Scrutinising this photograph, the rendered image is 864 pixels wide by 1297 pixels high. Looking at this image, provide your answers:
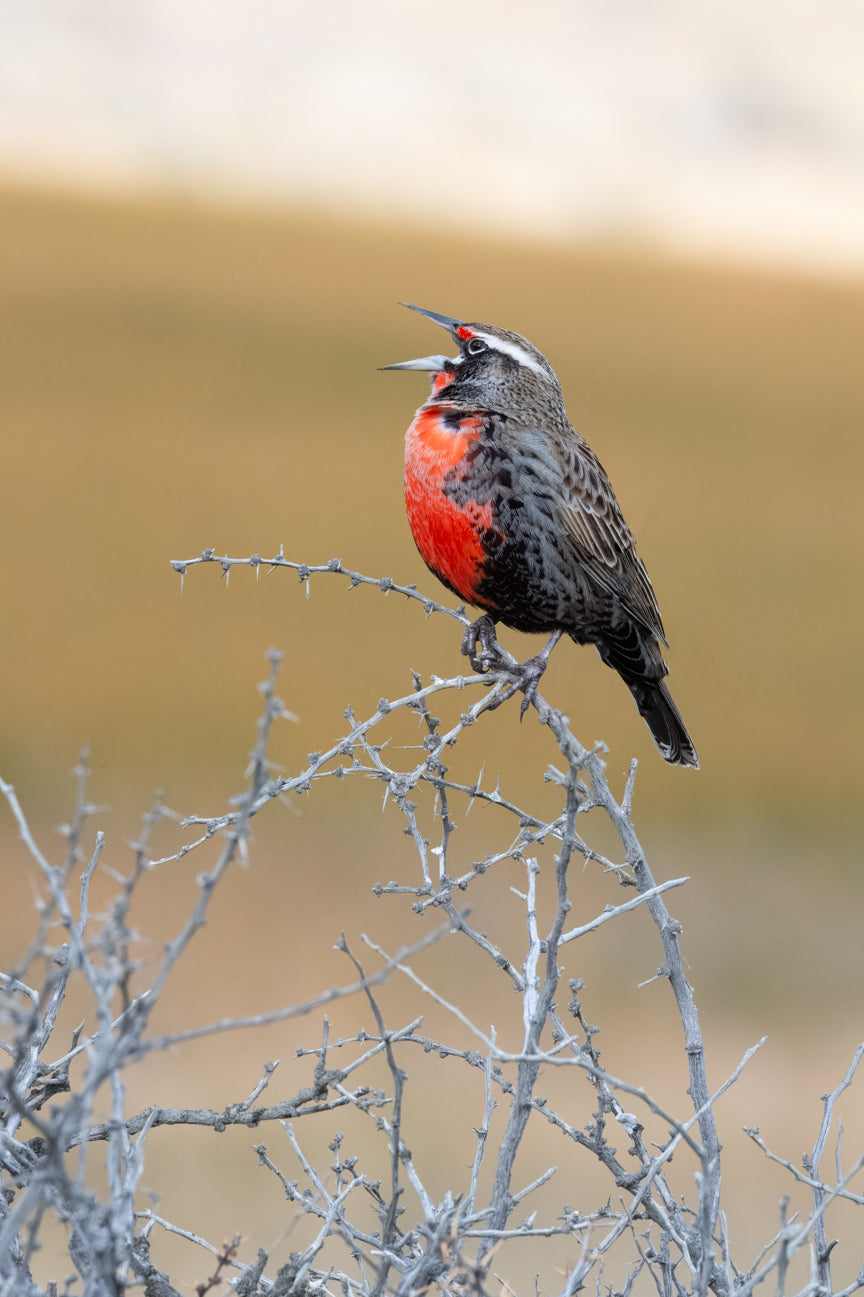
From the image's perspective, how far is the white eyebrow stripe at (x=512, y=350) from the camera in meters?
3.69

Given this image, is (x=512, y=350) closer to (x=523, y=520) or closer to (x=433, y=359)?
(x=433, y=359)

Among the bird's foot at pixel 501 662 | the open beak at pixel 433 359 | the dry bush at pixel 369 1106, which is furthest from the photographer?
the open beak at pixel 433 359

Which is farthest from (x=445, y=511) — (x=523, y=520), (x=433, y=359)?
(x=433, y=359)

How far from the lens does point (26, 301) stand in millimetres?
13086

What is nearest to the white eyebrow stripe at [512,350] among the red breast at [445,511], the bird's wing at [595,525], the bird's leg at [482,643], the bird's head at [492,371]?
A: the bird's head at [492,371]

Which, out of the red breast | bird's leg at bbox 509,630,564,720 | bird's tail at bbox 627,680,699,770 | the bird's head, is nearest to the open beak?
the bird's head

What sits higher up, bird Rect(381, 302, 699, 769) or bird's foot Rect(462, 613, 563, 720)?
bird Rect(381, 302, 699, 769)

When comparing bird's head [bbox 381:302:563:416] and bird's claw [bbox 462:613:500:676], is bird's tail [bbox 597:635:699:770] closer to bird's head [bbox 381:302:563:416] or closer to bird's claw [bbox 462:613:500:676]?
bird's claw [bbox 462:613:500:676]

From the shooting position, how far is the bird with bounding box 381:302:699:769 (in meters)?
3.20

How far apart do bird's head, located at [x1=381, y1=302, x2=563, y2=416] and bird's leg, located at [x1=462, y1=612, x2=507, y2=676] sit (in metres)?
0.55

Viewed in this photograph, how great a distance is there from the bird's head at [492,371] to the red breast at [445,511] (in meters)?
0.34

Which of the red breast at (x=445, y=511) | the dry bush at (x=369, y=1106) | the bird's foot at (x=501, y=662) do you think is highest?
the red breast at (x=445, y=511)

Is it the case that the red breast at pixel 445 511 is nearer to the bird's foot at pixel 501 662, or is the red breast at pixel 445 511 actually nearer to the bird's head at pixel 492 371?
the bird's foot at pixel 501 662

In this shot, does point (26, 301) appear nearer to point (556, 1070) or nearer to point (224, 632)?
point (224, 632)
